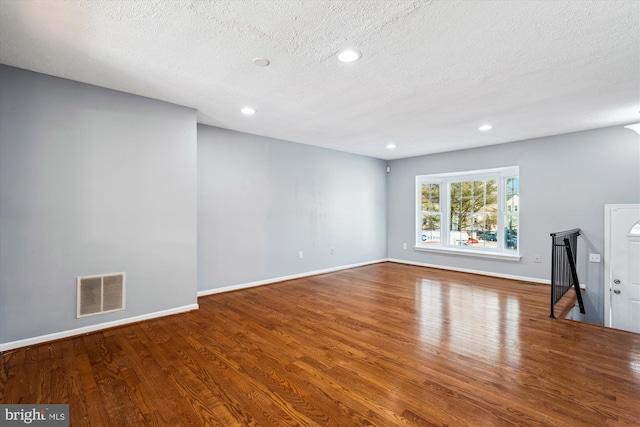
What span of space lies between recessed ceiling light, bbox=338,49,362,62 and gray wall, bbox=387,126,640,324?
13.9 feet

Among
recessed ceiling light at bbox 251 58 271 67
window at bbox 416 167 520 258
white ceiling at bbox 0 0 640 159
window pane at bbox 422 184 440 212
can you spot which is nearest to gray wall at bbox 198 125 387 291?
white ceiling at bbox 0 0 640 159

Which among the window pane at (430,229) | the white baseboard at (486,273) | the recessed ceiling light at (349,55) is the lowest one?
the white baseboard at (486,273)

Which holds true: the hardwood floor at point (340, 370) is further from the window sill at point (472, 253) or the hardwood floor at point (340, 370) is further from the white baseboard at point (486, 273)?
the window sill at point (472, 253)

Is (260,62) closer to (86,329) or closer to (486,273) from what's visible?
(86,329)

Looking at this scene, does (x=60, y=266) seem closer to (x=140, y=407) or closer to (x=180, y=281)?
(x=180, y=281)

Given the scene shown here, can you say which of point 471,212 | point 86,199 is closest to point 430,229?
point 471,212

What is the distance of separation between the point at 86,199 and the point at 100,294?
0.96 m

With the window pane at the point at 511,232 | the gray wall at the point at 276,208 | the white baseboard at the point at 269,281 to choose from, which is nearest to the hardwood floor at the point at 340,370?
the white baseboard at the point at 269,281

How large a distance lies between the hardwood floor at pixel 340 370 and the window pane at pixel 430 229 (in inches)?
120

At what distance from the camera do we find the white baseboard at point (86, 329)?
8.57 ft

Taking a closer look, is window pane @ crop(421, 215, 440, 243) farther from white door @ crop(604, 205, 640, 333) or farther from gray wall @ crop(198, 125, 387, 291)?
white door @ crop(604, 205, 640, 333)

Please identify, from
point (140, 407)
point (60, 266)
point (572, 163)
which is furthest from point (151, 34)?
point (572, 163)

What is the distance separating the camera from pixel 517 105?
3.48 meters

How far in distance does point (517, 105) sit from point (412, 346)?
296cm
